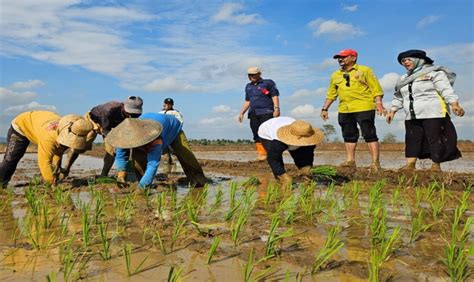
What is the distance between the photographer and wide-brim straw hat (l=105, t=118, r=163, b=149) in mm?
3902

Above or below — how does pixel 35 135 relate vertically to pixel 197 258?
above

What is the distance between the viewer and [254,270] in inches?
76.4

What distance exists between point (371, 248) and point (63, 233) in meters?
1.78

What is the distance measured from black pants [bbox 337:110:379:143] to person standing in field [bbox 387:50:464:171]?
427 mm

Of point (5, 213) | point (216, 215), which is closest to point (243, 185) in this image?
point (216, 215)

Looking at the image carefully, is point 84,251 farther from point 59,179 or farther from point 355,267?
point 59,179

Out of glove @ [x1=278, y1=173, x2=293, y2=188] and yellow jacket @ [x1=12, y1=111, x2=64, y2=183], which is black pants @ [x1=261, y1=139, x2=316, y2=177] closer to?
glove @ [x1=278, y1=173, x2=293, y2=188]

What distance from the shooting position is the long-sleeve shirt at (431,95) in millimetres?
4969

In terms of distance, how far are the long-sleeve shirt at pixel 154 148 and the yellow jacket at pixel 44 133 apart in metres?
0.67

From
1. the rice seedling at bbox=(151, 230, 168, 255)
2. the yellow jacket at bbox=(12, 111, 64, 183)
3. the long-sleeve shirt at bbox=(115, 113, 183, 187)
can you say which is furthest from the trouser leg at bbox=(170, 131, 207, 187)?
the rice seedling at bbox=(151, 230, 168, 255)

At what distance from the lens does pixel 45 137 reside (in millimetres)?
4301

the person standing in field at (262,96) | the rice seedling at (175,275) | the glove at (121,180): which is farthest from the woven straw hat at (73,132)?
the person standing in field at (262,96)

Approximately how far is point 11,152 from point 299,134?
130 inches

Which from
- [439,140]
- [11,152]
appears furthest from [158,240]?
[439,140]
